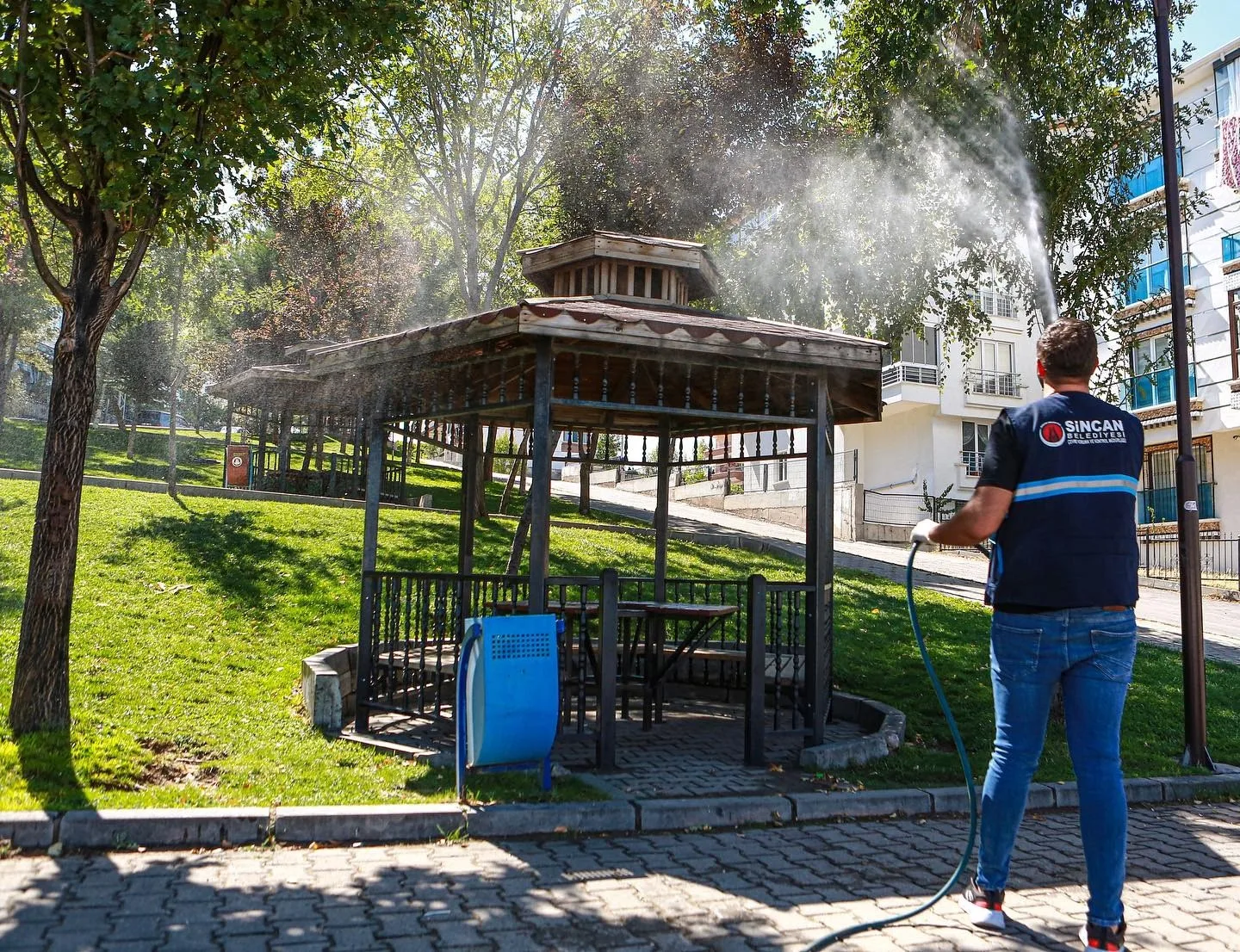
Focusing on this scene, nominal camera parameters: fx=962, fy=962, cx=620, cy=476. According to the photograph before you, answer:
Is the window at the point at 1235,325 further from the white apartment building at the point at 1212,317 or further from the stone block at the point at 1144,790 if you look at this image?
the stone block at the point at 1144,790

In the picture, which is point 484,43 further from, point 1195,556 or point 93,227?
point 1195,556

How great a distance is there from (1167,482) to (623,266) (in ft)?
79.9

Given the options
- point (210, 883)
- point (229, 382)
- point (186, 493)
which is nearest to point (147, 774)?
point (210, 883)

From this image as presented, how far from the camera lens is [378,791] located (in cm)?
543

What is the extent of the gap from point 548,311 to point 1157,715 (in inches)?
265

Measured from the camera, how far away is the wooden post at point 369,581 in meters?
7.02

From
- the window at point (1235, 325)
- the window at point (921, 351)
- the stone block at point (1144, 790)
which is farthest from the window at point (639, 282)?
the window at point (921, 351)

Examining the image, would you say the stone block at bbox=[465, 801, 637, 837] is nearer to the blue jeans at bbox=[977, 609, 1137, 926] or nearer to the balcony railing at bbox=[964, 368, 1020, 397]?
the blue jeans at bbox=[977, 609, 1137, 926]

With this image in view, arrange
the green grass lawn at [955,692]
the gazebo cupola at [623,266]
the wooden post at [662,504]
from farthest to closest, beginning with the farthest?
the wooden post at [662,504]
the gazebo cupola at [623,266]
the green grass lawn at [955,692]

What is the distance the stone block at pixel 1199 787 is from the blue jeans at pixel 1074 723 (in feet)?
11.8

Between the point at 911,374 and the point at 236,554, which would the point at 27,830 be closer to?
the point at 236,554

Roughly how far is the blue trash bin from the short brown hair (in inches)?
119

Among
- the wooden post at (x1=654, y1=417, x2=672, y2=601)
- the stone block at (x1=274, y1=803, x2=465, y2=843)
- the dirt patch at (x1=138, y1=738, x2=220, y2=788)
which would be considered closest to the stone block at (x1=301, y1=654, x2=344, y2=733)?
the dirt patch at (x1=138, y1=738, x2=220, y2=788)

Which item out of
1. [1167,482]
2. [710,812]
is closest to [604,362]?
[710,812]
